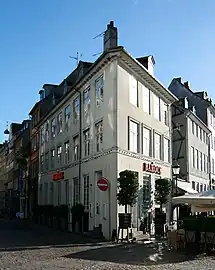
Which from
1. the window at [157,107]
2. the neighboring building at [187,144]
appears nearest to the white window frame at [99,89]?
the window at [157,107]

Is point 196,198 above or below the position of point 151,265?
above

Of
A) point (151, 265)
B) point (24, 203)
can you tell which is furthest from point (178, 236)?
point (24, 203)

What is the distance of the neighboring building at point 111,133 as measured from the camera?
968 inches

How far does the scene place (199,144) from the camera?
46.3m

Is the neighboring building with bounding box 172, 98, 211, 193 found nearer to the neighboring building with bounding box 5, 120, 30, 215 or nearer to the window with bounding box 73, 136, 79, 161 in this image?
the window with bounding box 73, 136, 79, 161

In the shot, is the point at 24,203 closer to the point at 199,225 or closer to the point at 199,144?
the point at 199,144

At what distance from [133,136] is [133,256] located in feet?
38.4

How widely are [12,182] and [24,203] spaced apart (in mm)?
14819

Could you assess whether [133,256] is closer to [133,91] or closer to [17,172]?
[133,91]

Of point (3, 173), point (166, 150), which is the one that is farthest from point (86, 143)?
point (3, 173)

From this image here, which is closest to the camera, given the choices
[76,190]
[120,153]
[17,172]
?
[120,153]

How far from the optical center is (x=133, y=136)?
87.7ft

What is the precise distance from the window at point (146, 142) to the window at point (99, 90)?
3.67m

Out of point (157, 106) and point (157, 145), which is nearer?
point (157, 145)
